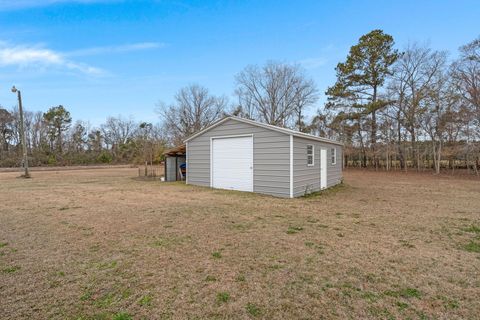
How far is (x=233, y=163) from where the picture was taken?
396 inches

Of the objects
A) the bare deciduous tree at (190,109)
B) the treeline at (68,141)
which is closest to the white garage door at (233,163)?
the treeline at (68,141)

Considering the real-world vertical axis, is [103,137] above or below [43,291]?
above

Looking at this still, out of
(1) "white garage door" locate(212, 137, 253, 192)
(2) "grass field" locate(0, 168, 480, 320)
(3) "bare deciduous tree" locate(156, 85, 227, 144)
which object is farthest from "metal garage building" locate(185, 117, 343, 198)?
(3) "bare deciduous tree" locate(156, 85, 227, 144)

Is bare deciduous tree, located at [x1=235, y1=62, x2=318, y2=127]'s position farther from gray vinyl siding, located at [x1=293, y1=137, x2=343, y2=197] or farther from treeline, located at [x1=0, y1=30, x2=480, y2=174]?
gray vinyl siding, located at [x1=293, y1=137, x2=343, y2=197]

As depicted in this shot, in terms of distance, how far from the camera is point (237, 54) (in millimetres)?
17172

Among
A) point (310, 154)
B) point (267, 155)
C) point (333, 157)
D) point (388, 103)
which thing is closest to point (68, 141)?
point (267, 155)

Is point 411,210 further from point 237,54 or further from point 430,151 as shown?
point 430,151

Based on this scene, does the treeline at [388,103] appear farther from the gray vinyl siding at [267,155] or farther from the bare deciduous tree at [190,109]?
the gray vinyl siding at [267,155]

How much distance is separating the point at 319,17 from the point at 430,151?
612 inches

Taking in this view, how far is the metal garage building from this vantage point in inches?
336

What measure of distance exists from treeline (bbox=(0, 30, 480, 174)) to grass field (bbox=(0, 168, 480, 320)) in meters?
12.9

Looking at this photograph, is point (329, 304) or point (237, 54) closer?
point (329, 304)

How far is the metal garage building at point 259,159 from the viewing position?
853cm

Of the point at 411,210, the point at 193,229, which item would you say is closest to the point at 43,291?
the point at 193,229
